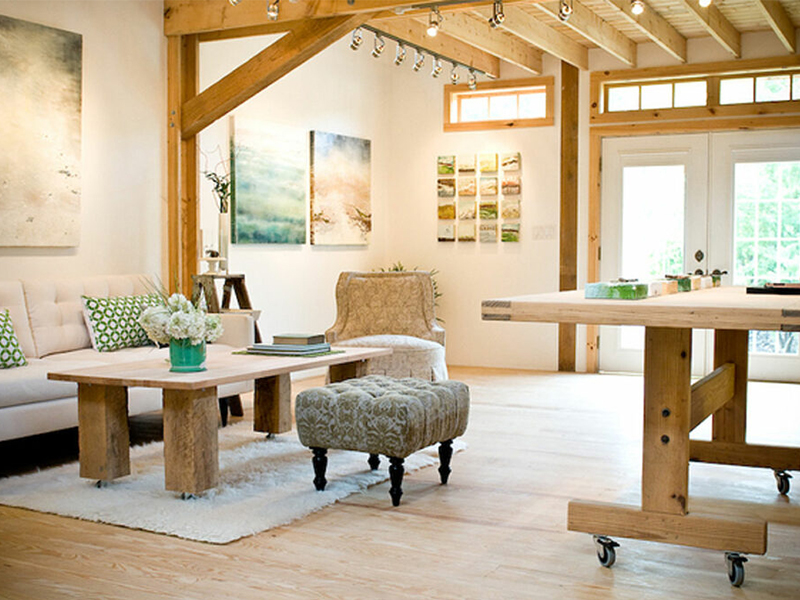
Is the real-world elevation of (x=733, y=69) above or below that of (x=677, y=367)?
above

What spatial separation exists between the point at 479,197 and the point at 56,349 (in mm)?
4430

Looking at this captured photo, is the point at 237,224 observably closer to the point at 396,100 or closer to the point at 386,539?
the point at 396,100

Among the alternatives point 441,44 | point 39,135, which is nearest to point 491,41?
point 441,44

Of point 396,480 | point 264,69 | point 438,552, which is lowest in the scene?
point 438,552

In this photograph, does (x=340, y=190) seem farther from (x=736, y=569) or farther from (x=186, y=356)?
(x=736, y=569)

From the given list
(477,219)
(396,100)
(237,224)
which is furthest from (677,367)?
(396,100)

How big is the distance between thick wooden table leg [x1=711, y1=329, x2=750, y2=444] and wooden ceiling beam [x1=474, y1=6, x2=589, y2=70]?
2.67 m

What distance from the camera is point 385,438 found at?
3711 millimetres

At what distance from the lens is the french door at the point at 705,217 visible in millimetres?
7383

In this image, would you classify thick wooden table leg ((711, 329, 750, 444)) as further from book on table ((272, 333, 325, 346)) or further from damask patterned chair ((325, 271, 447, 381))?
damask patterned chair ((325, 271, 447, 381))

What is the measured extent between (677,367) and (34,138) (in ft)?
12.3

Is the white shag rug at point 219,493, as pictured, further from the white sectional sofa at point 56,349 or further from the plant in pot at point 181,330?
the plant in pot at point 181,330

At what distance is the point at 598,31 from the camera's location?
22.7 feet

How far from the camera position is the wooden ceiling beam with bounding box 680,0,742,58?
625 cm
